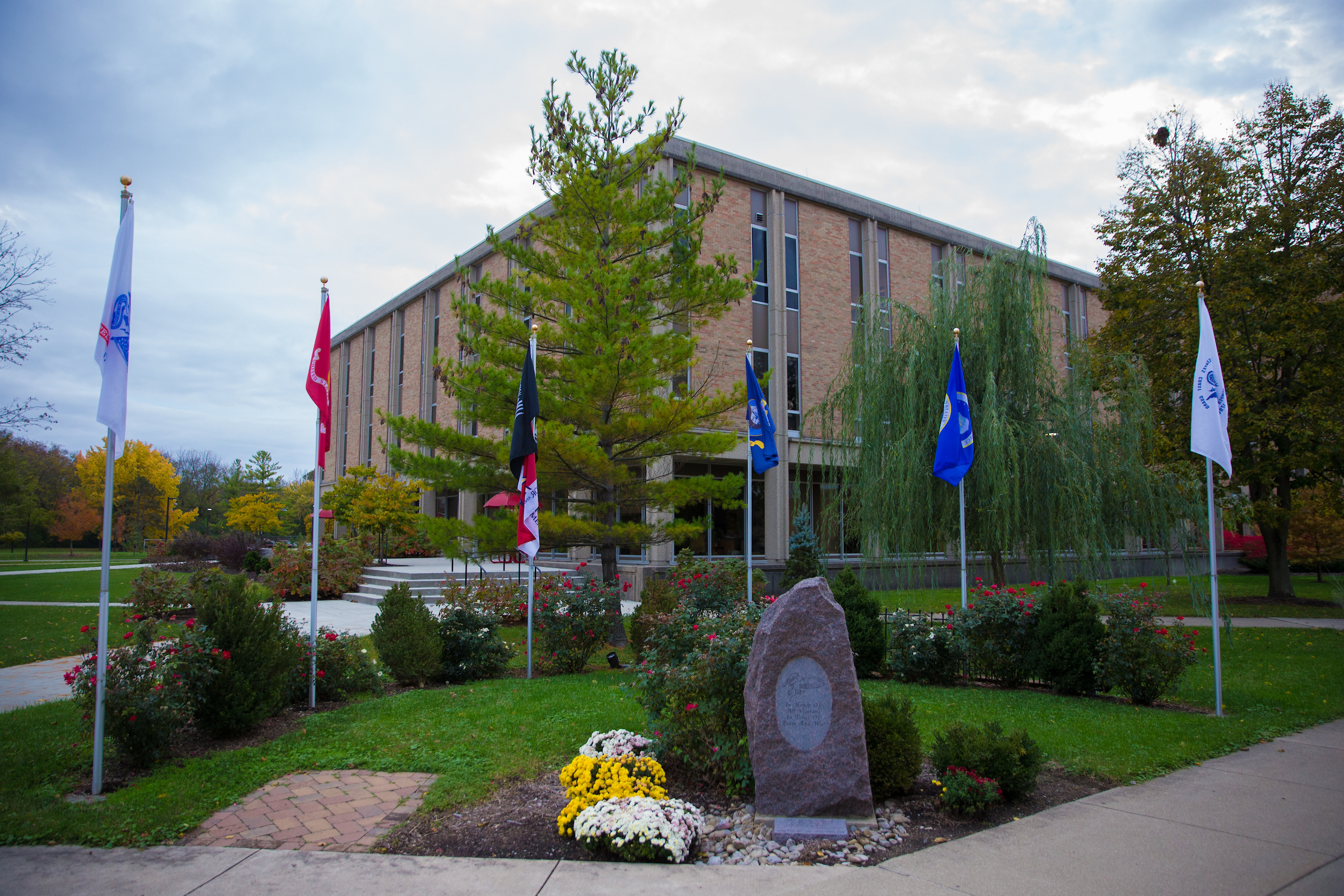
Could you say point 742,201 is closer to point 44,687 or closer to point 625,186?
point 625,186

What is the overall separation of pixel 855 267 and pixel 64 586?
28017mm

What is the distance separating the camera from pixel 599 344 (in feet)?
40.3

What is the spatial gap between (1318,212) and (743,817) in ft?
73.0

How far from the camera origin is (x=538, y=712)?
25.7 ft

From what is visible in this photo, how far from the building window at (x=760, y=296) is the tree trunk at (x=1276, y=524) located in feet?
43.0

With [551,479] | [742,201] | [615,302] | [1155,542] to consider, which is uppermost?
[742,201]

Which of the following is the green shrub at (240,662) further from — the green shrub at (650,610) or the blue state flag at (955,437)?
the blue state flag at (955,437)

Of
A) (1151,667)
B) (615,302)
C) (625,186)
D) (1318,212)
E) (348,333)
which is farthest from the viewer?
(348,333)

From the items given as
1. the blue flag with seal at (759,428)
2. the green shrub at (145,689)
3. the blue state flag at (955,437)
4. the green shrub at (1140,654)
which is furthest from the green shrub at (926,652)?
the green shrub at (145,689)

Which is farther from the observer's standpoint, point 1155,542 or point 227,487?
point 227,487

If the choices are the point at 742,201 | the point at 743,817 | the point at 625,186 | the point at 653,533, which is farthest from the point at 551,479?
the point at 742,201

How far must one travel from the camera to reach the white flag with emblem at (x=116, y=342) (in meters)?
5.90

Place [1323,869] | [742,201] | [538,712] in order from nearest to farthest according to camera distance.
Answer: [1323,869] < [538,712] < [742,201]

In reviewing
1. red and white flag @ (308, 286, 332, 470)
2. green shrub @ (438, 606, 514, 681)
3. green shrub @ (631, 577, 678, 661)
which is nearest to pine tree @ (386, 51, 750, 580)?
green shrub @ (631, 577, 678, 661)
